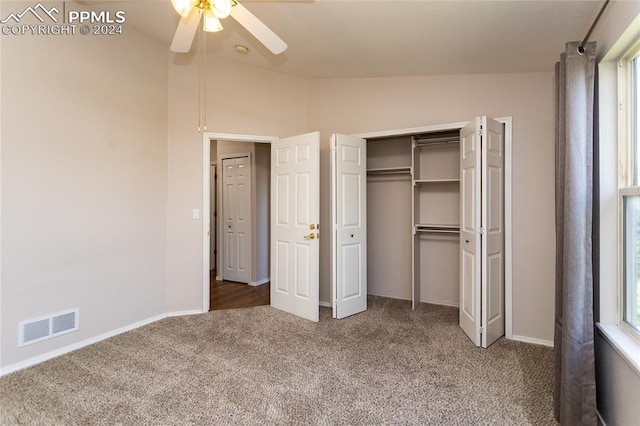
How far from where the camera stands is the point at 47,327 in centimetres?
261

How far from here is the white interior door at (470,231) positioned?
9.35 ft

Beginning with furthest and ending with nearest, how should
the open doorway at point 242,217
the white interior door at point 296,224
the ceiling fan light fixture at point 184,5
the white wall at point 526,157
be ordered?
1. the open doorway at point 242,217
2. the white interior door at point 296,224
3. the white wall at point 526,157
4. the ceiling fan light fixture at point 184,5

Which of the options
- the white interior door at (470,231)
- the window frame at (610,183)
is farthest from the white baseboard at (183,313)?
the window frame at (610,183)

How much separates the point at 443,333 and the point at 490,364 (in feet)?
2.06

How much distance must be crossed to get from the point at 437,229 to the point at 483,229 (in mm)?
1093

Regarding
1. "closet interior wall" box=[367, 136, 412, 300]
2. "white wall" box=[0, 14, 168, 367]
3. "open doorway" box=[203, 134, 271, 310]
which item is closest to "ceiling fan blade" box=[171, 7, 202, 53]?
"white wall" box=[0, 14, 168, 367]

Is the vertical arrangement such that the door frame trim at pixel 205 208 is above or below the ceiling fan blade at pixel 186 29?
below

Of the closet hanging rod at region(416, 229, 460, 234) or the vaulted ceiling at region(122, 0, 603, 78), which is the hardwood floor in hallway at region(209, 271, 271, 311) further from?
the vaulted ceiling at region(122, 0, 603, 78)

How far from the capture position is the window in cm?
168

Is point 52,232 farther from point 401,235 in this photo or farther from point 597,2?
point 597,2

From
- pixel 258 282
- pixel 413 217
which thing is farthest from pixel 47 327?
pixel 413 217

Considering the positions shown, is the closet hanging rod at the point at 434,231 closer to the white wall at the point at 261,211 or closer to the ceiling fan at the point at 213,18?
the white wall at the point at 261,211

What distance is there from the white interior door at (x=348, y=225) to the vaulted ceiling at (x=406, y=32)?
0.90 metres

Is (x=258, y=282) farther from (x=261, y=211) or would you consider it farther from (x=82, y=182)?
(x=82, y=182)
